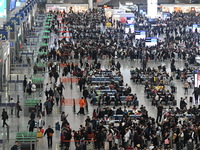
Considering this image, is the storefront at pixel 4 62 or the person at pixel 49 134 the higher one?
the storefront at pixel 4 62

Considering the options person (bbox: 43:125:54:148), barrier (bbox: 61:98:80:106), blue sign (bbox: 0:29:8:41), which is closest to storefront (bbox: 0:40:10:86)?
blue sign (bbox: 0:29:8:41)

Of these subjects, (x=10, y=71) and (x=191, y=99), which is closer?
(x=191, y=99)

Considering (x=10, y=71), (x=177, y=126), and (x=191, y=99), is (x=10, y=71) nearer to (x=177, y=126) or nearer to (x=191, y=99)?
(x=191, y=99)

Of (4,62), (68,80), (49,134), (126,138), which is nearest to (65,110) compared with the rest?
(4,62)

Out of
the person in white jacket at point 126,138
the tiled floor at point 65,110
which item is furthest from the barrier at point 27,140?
the person in white jacket at point 126,138

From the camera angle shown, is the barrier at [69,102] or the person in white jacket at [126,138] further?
the barrier at [69,102]

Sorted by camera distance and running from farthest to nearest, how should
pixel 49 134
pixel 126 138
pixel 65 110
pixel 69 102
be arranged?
pixel 69 102 → pixel 65 110 → pixel 49 134 → pixel 126 138

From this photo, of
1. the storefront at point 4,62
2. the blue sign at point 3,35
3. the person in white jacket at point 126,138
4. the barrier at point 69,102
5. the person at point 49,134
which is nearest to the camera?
the person in white jacket at point 126,138

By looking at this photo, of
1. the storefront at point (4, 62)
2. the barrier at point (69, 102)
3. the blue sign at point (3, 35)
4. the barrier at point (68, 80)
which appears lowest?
the barrier at point (69, 102)

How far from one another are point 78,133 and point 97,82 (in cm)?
1390

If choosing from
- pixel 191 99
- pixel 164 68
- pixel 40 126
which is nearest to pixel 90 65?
pixel 164 68

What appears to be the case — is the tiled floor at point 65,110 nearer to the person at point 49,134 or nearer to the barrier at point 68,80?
the person at point 49,134

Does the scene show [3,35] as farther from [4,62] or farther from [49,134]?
[49,134]

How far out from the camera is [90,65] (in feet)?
163
